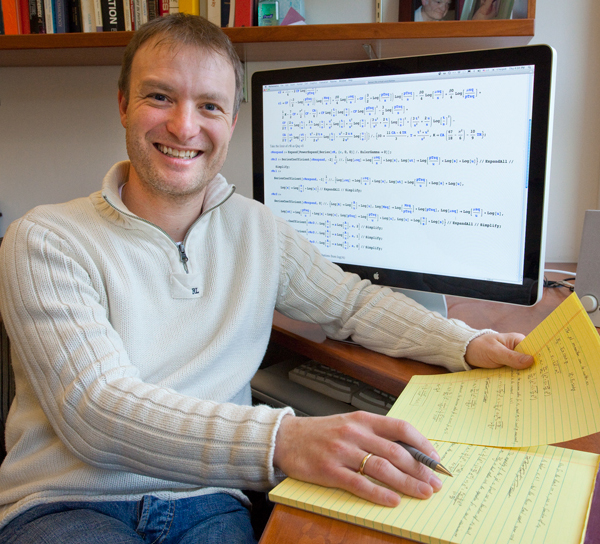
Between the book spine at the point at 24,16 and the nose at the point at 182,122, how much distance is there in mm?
896

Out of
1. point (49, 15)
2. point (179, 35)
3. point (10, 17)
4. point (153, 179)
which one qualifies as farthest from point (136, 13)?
point (153, 179)

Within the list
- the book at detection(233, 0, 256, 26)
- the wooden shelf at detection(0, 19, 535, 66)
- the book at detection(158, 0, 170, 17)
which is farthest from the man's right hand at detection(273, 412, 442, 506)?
the book at detection(158, 0, 170, 17)

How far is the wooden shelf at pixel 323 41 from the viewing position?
4.16ft

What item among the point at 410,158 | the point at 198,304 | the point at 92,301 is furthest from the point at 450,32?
the point at 92,301

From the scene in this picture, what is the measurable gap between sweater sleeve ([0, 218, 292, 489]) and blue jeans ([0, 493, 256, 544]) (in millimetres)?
86

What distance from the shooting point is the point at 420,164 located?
1002 mm

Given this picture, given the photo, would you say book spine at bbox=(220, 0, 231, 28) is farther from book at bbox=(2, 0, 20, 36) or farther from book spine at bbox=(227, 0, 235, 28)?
book at bbox=(2, 0, 20, 36)

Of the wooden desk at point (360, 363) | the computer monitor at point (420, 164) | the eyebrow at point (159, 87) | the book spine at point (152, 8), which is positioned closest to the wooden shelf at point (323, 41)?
the book spine at point (152, 8)

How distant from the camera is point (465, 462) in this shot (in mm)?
563

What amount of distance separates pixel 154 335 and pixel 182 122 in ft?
1.28

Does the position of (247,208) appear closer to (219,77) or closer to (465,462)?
(219,77)

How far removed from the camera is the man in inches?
24.2

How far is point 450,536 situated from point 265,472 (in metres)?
0.22

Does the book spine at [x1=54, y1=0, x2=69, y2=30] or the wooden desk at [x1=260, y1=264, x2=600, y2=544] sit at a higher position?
the book spine at [x1=54, y1=0, x2=69, y2=30]
